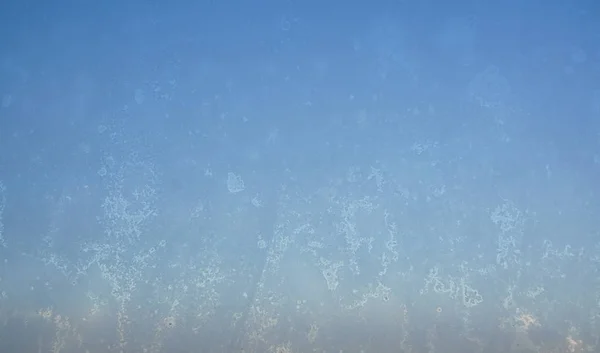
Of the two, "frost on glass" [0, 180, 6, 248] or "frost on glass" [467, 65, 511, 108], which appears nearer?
"frost on glass" [0, 180, 6, 248]

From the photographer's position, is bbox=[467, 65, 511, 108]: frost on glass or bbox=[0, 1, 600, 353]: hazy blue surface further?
bbox=[467, 65, 511, 108]: frost on glass

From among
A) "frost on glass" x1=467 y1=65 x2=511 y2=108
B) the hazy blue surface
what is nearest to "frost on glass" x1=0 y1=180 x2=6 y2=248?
the hazy blue surface

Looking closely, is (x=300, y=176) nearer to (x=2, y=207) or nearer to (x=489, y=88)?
(x=489, y=88)

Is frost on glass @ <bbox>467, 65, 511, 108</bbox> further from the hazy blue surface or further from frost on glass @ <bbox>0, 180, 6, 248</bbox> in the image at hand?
frost on glass @ <bbox>0, 180, 6, 248</bbox>

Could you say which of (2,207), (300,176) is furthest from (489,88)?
(2,207)

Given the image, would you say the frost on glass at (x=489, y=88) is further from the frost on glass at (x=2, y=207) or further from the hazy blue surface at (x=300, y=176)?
the frost on glass at (x=2, y=207)

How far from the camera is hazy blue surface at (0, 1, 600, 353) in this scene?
2148 mm

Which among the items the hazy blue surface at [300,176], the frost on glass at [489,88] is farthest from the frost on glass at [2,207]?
the frost on glass at [489,88]

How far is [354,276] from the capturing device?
218cm

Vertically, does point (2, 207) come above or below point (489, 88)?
below

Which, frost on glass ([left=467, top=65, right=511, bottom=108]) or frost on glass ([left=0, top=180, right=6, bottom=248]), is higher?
frost on glass ([left=467, top=65, right=511, bottom=108])

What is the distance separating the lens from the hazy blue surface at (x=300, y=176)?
215 centimetres

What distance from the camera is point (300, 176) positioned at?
7.52ft

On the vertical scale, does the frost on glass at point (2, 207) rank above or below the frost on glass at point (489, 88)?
below
